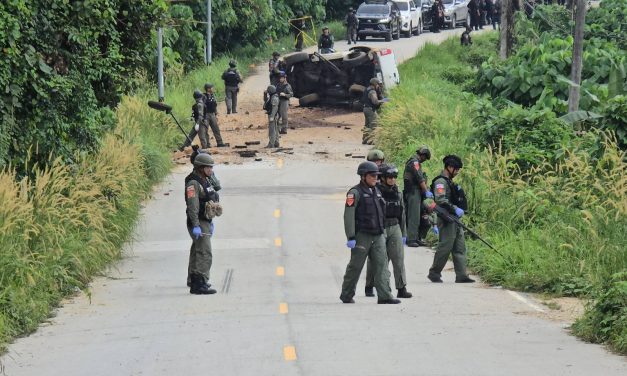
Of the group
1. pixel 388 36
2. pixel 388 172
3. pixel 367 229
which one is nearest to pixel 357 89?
pixel 388 172

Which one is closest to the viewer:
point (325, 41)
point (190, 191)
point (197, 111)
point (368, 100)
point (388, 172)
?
point (388, 172)

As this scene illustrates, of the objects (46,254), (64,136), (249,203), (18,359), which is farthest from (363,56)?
(18,359)

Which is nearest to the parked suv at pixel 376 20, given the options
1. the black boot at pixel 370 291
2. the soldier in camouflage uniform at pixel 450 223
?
the soldier in camouflage uniform at pixel 450 223

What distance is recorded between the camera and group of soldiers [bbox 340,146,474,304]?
16.2 m

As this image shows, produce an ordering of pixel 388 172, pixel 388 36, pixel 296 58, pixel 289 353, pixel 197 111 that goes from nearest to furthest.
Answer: pixel 289 353 → pixel 388 172 → pixel 197 111 → pixel 296 58 → pixel 388 36

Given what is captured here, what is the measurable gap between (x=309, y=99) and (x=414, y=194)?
61.9ft

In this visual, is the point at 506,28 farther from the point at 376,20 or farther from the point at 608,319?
the point at 608,319

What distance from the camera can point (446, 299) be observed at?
17031mm

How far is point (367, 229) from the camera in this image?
16.3m

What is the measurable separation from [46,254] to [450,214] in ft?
18.2

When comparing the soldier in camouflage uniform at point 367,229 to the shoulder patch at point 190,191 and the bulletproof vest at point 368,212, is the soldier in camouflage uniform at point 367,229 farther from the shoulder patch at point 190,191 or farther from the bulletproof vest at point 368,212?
the shoulder patch at point 190,191

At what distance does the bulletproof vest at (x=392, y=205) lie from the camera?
55.2ft

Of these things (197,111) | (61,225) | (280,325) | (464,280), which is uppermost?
(197,111)

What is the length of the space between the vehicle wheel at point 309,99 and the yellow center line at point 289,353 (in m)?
27.7
